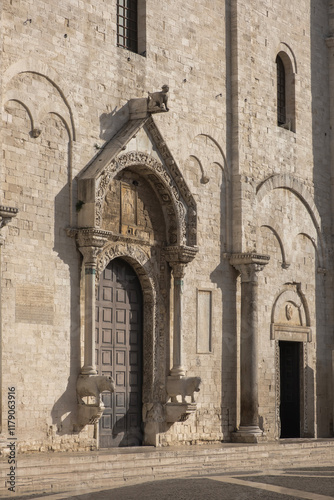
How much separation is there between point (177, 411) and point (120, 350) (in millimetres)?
1514

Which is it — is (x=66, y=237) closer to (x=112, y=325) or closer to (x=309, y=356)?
(x=112, y=325)

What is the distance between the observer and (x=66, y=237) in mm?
15758

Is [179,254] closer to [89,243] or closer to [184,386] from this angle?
[184,386]

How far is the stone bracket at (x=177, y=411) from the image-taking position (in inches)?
683

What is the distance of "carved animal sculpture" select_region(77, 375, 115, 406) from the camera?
1538 cm

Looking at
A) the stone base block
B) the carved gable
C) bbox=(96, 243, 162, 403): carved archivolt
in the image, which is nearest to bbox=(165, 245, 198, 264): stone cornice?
the carved gable

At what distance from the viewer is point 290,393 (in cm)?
2166

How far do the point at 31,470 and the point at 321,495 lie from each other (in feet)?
12.3

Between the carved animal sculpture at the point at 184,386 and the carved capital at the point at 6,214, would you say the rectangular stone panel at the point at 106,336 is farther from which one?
the carved capital at the point at 6,214

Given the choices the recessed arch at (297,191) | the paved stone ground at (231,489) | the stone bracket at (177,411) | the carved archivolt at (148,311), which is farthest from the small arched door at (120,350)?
the recessed arch at (297,191)

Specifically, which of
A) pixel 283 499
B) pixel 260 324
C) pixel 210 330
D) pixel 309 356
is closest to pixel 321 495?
pixel 283 499

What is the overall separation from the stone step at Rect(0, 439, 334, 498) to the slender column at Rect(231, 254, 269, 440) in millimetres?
809

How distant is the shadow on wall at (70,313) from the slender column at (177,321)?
96.5 inches

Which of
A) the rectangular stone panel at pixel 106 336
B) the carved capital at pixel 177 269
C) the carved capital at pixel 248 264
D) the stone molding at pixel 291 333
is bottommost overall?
the rectangular stone panel at pixel 106 336
